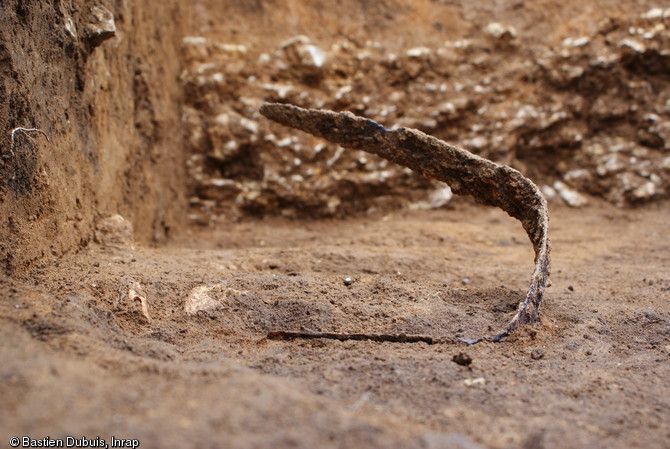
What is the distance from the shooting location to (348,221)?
4102mm

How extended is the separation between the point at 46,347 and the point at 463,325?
4.12 ft

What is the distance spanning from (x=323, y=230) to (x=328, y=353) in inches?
91.9

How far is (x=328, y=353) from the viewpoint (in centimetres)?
165

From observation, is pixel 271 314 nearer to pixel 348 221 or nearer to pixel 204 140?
pixel 348 221

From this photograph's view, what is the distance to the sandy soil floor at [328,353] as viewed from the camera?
107 centimetres

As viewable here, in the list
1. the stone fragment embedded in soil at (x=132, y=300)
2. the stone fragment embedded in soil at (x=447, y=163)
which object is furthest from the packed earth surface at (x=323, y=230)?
the stone fragment embedded in soil at (x=447, y=163)

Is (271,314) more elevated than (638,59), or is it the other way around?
(638,59)

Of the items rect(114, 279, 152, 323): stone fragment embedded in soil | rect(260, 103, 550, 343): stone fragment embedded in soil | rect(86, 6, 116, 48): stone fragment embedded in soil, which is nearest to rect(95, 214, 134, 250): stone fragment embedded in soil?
rect(114, 279, 152, 323): stone fragment embedded in soil

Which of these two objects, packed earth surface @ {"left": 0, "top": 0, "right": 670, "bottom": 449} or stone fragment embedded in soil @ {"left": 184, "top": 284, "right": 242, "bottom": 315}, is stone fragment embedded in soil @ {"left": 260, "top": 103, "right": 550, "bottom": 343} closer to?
packed earth surface @ {"left": 0, "top": 0, "right": 670, "bottom": 449}

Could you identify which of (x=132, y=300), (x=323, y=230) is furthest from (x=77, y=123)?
(x=323, y=230)

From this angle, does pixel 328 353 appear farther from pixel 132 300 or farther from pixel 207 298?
pixel 132 300

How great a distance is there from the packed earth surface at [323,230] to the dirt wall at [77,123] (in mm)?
12

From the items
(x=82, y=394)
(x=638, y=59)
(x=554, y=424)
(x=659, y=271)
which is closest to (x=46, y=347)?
(x=82, y=394)

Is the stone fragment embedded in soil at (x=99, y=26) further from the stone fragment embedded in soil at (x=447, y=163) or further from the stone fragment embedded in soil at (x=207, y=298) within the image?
the stone fragment embedded in soil at (x=207, y=298)
